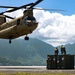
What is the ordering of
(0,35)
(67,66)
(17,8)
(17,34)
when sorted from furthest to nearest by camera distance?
(0,35) < (17,34) < (17,8) < (67,66)

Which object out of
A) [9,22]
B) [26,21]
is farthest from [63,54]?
[9,22]

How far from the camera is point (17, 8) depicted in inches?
2200

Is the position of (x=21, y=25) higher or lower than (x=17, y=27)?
higher

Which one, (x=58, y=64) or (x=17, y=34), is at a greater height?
(x=17, y=34)

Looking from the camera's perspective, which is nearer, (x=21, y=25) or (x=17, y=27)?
(x=21, y=25)

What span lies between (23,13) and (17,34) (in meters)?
5.04

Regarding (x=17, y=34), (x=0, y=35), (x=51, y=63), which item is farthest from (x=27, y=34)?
(x=51, y=63)

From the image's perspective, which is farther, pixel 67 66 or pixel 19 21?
pixel 19 21

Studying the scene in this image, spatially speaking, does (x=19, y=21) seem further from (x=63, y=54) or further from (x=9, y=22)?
(x=63, y=54)

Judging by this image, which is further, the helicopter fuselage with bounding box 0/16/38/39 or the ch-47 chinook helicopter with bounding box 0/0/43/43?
the helicopter fuselage with bounding box 0/16/38/39

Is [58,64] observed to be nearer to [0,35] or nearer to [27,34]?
[27,34]

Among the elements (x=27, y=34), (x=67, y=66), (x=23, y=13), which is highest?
(x=23, y=13)

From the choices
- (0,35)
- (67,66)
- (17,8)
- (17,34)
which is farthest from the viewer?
(0,35)

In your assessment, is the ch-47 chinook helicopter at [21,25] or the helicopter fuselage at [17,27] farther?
the helicopter fuselage at [17,27]
